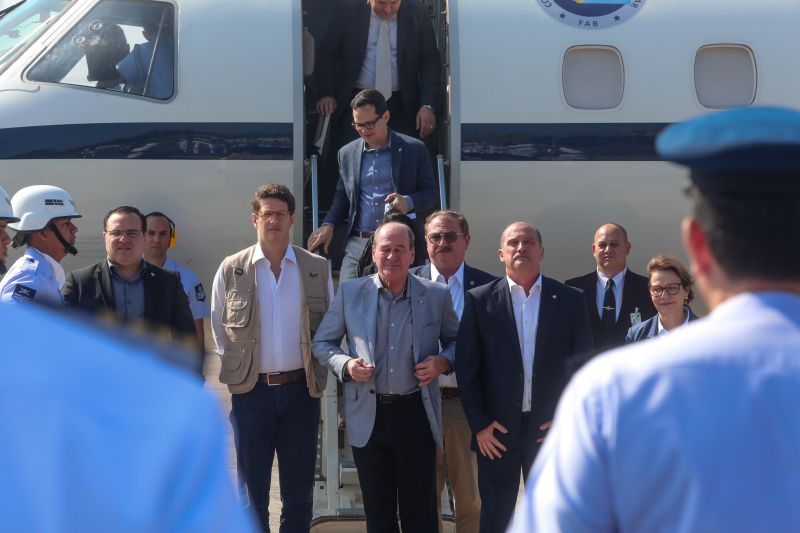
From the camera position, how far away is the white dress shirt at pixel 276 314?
6027mm

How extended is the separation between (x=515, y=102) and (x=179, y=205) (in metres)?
2.64

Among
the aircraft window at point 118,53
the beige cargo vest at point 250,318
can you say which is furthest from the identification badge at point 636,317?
the aircraft window at point 118,53

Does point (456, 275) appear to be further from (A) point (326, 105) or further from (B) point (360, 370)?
(A) point (326, 105)

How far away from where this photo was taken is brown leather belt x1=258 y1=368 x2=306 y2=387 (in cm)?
598

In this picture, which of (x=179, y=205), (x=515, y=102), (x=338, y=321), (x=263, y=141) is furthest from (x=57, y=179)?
(x=515, y=102)

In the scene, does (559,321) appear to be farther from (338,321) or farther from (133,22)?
(133,22)

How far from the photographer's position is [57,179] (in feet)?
24.9

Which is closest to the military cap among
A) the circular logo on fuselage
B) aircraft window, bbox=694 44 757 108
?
the circular logo on fuselage

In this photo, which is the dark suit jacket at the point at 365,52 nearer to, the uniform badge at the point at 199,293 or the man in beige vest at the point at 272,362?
the uniform badge at the point at 199,293

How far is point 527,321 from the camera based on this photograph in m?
5.77

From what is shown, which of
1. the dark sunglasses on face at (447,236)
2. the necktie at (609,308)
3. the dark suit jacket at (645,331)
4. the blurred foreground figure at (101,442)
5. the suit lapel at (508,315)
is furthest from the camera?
the necktie at (609,308)

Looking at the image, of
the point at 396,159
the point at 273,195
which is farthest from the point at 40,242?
the point at 396,159

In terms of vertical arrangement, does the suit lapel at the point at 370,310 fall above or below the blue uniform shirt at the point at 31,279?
below

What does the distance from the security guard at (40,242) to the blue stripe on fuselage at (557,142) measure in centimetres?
313
